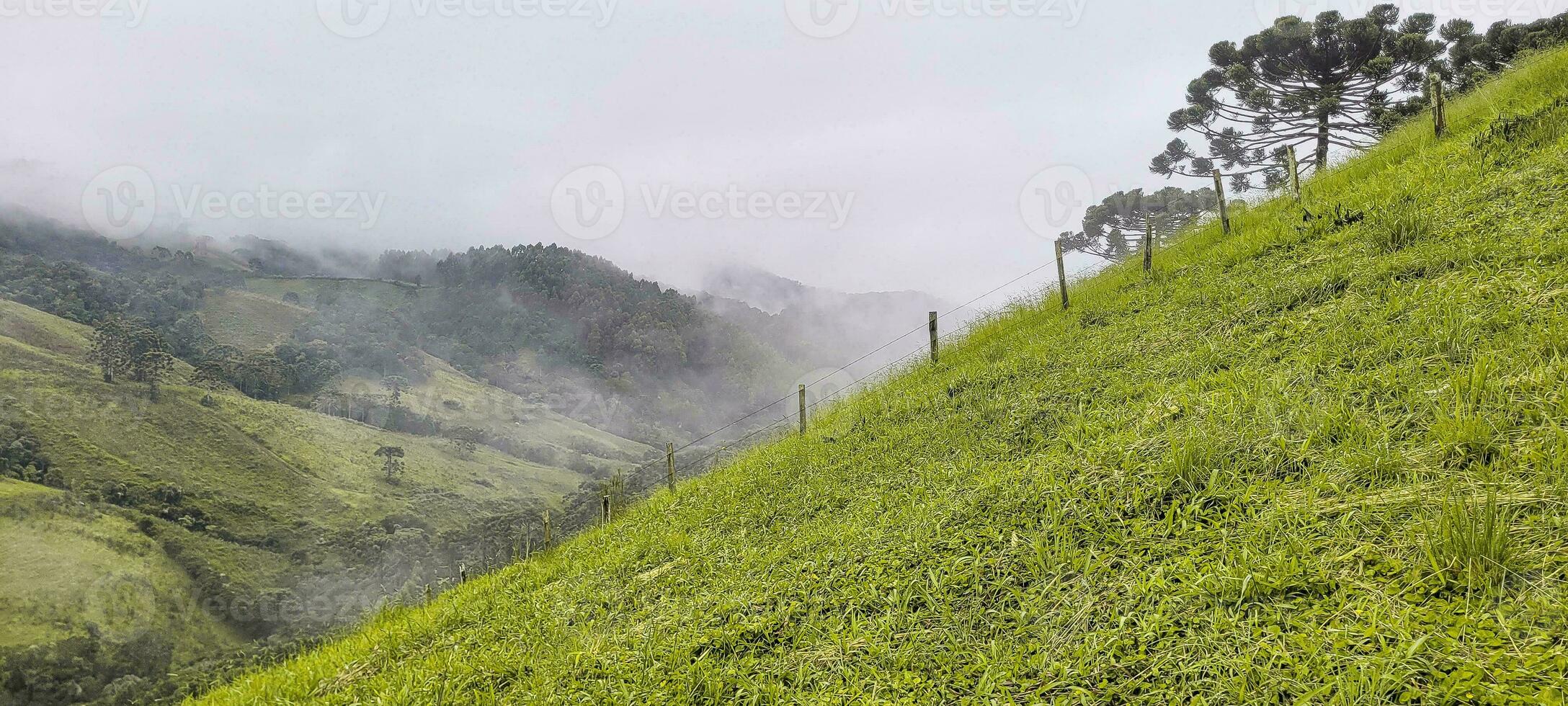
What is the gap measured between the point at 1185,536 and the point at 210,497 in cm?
15130

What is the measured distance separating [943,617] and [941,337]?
41.9 ft

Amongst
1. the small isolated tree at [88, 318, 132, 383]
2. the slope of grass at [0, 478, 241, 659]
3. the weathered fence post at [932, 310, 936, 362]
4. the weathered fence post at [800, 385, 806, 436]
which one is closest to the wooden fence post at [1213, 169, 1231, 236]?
the weathered fence post at [932, 310, 936, 362]

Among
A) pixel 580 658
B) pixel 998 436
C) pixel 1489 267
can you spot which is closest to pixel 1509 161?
pixel 1489 267

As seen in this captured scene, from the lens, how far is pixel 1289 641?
364cm

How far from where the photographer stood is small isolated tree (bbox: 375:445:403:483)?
5586 inches

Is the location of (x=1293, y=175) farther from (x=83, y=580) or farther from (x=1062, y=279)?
(x=83, y=580)

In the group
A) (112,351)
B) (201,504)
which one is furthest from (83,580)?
(112,351)

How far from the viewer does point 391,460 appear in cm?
14412

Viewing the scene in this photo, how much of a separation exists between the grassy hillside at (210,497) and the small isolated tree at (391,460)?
1.35m

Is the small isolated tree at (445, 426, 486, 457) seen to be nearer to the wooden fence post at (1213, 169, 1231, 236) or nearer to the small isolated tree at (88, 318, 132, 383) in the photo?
the small isolated tree at (88, 318, 132, 383)

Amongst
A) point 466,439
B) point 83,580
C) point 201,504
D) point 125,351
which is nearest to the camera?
point 83,580

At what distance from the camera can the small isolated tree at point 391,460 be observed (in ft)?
465

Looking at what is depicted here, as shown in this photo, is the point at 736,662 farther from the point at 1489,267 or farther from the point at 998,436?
the point at 1489,267

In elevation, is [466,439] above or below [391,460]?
below
